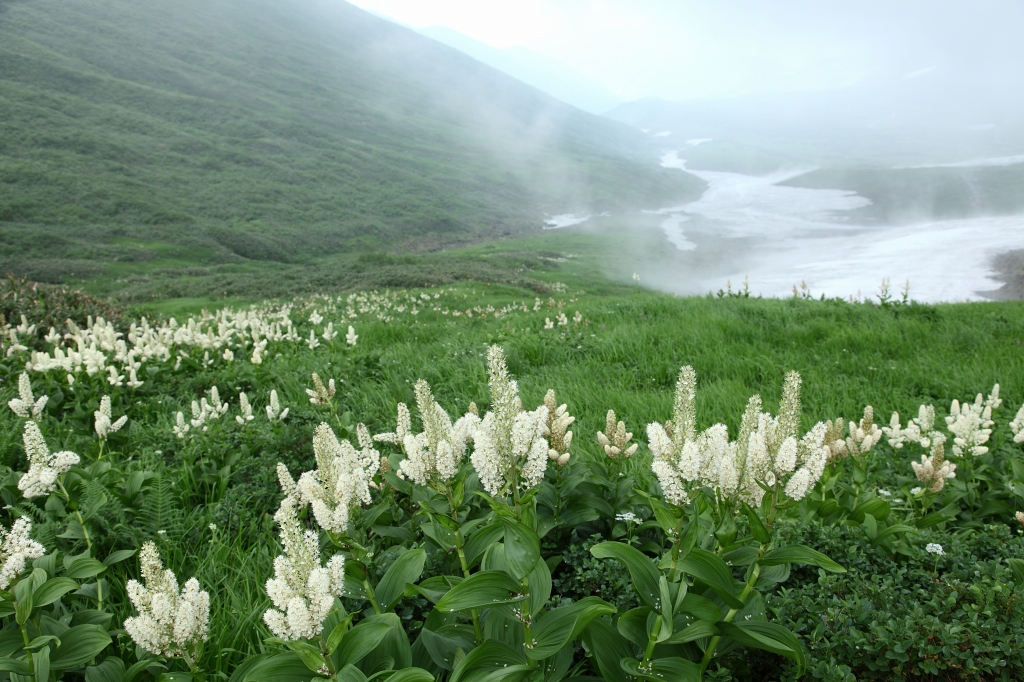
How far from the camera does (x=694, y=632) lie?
2.00m

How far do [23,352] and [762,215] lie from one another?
82.0 metres

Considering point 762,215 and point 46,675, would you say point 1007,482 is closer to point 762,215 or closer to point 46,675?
point 46,675

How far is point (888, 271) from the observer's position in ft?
96.8

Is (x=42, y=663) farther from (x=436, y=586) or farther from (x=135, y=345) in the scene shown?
(x=135, y=345)

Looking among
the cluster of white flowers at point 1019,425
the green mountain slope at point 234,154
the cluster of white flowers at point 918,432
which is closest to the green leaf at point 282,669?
the cluster of white flowers at point 918,432

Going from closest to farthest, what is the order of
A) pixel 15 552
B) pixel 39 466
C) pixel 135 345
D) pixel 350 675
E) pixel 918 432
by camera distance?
pixel 350 675 → pixel 15 552 → pixel 39 466 → pixel 918 432 → pixel 135 345

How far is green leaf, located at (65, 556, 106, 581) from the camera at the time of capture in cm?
276

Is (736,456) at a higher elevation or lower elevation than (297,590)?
higher

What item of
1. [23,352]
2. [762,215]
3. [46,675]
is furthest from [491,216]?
[46,675]

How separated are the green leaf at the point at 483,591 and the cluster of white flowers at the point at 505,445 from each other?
35 cm

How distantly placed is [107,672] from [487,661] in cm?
177

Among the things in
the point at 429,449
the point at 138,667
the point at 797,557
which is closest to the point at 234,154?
the point at 138,667

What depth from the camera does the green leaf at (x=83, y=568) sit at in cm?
276

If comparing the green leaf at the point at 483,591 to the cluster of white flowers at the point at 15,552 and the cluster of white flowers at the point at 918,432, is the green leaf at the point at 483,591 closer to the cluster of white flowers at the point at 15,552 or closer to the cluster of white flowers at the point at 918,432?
the cluster of white flowers at the point at 15,552
